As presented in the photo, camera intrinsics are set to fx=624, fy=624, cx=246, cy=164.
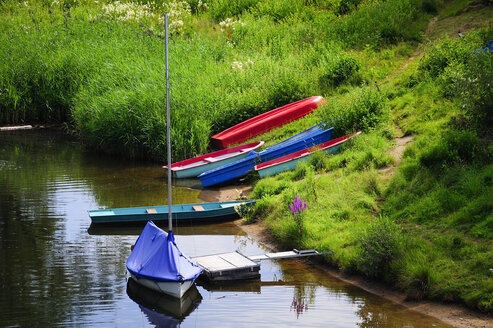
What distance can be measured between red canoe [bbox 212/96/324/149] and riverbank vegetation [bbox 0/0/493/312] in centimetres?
50

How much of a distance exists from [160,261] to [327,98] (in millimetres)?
11481

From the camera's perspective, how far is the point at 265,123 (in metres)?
19.4

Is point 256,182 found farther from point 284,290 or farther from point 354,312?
point 354,312

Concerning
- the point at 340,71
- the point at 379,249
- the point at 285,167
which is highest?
the point at 340,71

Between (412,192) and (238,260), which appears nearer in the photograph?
(238,260)

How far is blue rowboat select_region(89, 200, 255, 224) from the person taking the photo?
44.4ft

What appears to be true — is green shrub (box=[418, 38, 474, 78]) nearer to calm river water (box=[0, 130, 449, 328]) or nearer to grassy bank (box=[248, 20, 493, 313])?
grassy bank (box=[248, 20, 493, 313])

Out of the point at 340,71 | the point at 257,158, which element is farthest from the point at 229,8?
the point at 257,158

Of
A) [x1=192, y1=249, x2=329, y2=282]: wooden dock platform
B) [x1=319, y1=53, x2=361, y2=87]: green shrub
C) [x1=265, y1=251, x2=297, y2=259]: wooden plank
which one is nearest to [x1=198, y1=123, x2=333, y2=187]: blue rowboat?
[x1=319, y1=53, x2=361, y2=87]: green shrub

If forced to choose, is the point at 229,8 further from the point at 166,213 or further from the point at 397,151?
the point at 166,213

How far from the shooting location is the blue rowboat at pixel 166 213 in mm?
13545

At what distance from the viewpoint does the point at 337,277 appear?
10711mm

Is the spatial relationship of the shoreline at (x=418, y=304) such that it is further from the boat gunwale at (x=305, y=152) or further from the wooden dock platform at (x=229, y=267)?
the boat gunwale at (x=305, y=152)

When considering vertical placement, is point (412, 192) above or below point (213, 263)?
above
